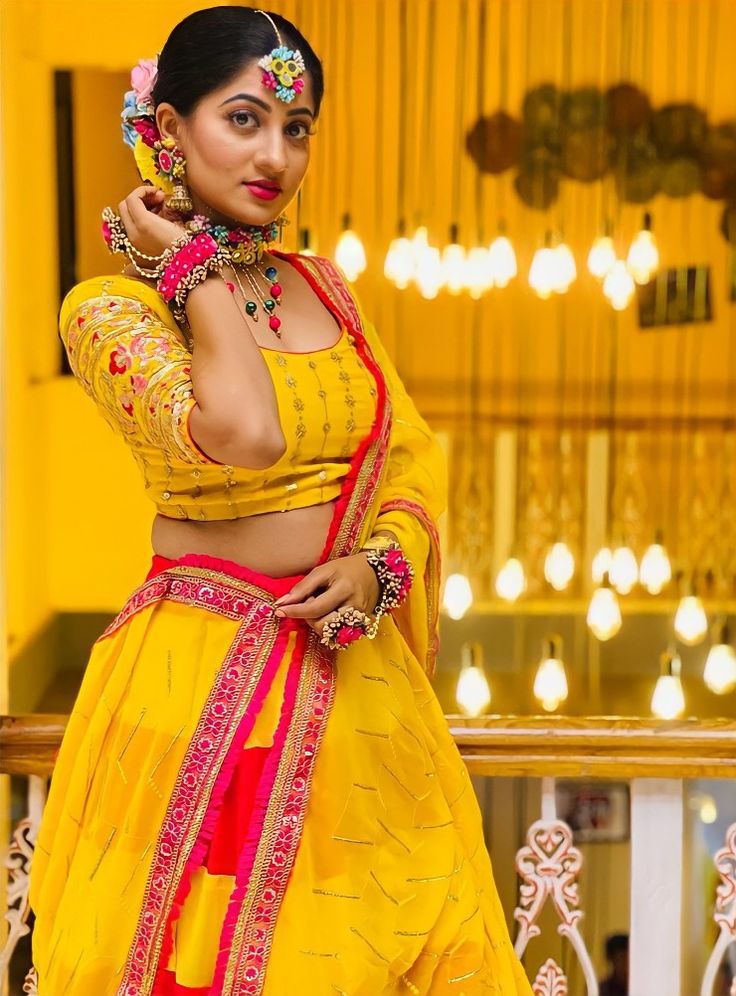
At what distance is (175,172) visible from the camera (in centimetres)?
121

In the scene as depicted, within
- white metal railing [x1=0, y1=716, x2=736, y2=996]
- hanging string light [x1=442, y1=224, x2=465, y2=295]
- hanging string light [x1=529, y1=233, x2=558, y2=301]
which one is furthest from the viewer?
hanging string light [x1=442, y1=224, x2=465, y2=295]

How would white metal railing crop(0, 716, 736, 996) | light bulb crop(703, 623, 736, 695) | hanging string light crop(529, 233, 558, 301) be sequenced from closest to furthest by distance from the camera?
white metal railing crop(0, 716, 736, 996), light bulb crop(703, 623, 736, 695), hanging string light crop(529, 233, 558, 301)

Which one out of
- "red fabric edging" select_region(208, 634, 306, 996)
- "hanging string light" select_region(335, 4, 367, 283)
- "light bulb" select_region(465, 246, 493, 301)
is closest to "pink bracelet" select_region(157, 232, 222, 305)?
"red fabric edging" select_region(208, 634, 306, 996)

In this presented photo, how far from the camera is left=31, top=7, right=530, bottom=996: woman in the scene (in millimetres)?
1154

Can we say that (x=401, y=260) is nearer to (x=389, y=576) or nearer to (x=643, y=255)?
(x=643, y=255)

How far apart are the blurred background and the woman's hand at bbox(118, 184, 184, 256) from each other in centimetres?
347

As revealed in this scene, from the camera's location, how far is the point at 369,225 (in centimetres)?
595

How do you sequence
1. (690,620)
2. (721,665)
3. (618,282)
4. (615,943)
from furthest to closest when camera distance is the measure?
1. (618,282)
2. (690,620)
3. (721,665)
4. (615,943)

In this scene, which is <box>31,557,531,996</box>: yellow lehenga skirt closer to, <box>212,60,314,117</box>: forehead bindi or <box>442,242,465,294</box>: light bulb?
<box>212,60,314,117</box>: forehead bindi

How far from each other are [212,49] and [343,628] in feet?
1.80

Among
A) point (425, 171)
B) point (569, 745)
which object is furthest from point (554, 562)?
point (569, 745)

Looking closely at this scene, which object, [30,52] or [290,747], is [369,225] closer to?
[30,52]

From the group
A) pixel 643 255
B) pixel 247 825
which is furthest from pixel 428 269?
pixel 247 825

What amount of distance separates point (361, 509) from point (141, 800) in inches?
13.9
